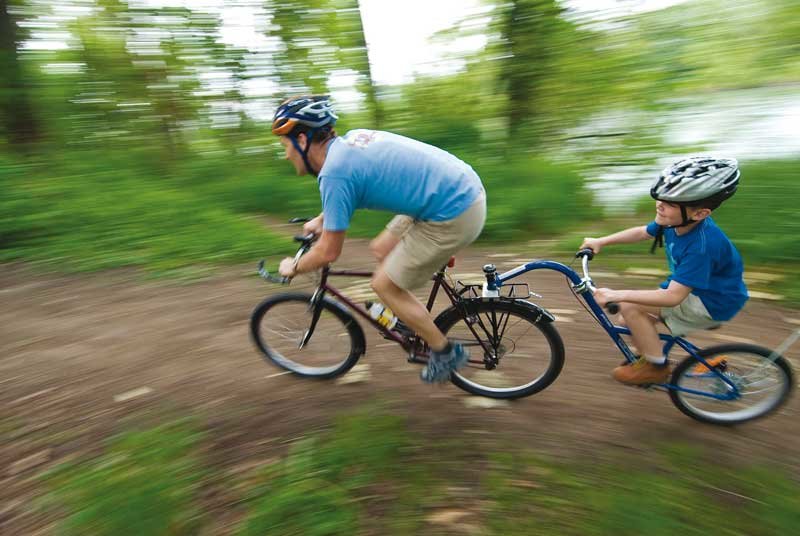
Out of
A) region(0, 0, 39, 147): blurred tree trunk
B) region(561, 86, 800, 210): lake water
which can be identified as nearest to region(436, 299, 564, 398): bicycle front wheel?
region(561, 86, 800, 210): lake water

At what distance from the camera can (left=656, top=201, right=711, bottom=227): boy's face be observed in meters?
2.36

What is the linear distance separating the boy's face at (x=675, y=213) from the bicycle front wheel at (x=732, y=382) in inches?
27.4

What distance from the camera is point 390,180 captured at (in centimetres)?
246

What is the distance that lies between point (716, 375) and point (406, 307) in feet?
5.21

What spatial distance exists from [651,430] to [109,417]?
2918 mm

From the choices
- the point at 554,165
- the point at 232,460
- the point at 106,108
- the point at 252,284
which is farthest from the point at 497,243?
the point at 106,108

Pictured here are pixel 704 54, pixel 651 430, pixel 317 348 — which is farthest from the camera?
pixel 704 54

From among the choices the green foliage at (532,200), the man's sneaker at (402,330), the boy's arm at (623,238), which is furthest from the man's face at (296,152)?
the green foliage at (532,200)

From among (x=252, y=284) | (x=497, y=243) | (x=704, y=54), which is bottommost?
(x=497, y=243)

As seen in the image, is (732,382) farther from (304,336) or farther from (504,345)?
(304,336)

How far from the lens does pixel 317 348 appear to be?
341 centimetres

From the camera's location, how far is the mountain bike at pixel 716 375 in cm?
262

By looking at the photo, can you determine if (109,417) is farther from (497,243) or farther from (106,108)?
(106,108)

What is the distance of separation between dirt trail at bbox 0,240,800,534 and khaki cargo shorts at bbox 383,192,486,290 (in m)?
0.82
